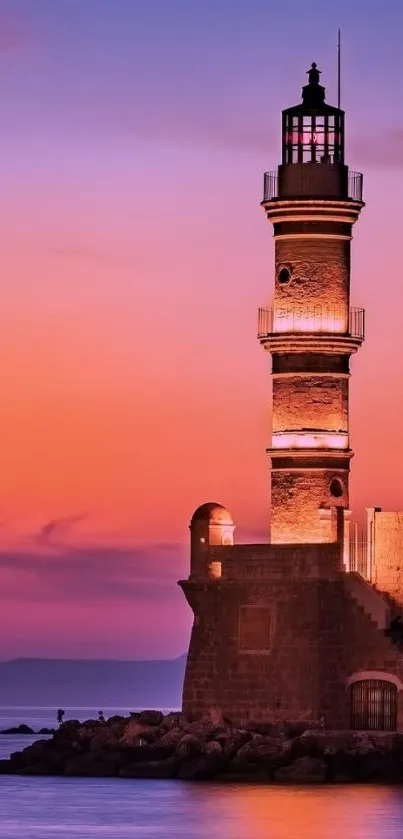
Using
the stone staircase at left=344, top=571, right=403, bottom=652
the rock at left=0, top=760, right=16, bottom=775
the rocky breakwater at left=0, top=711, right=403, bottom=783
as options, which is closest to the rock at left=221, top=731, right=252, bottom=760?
the rocky breakwater at left=0, top=711, right=403, bottom=783

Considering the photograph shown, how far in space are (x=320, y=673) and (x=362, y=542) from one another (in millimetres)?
3482

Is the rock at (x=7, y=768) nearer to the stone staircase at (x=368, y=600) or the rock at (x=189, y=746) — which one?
the rock at (x=189, y=746)

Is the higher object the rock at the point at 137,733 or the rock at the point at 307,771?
the rock at the point at 137,733

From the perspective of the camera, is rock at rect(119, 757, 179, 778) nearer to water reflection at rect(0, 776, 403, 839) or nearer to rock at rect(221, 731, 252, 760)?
water reflection at rect(0, 776, 403, 839)

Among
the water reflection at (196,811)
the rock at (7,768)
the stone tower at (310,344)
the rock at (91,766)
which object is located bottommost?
the water reflection at (196,811)

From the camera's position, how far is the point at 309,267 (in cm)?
6475

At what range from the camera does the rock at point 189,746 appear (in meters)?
62.5

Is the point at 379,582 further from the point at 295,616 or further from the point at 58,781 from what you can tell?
the point at 58,781

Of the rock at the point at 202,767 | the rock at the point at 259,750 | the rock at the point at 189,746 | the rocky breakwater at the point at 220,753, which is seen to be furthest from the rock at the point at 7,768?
the rock at the point at 259,750

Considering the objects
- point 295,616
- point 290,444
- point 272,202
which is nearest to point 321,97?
point 272,202

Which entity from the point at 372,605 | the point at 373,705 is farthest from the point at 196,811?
the point at 372,605

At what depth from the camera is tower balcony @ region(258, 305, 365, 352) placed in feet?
211

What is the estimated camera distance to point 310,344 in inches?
2537

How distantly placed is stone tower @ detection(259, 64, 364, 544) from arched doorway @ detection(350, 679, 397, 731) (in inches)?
136
